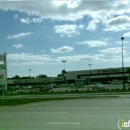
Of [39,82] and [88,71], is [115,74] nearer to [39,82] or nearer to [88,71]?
[88,71]

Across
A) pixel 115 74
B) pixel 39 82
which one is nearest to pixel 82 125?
pixel 115 74

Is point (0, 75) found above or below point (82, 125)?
above

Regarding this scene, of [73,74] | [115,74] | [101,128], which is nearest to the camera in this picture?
[101,128]

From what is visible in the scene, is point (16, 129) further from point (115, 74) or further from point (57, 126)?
point (115, 74)

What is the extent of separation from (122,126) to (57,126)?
2456 mm

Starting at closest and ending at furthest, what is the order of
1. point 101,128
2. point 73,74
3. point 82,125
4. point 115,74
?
point 101,128
point 82,125
point 115,74
point 73,74

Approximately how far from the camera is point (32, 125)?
10812mm

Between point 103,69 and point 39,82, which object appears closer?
point 103,69
